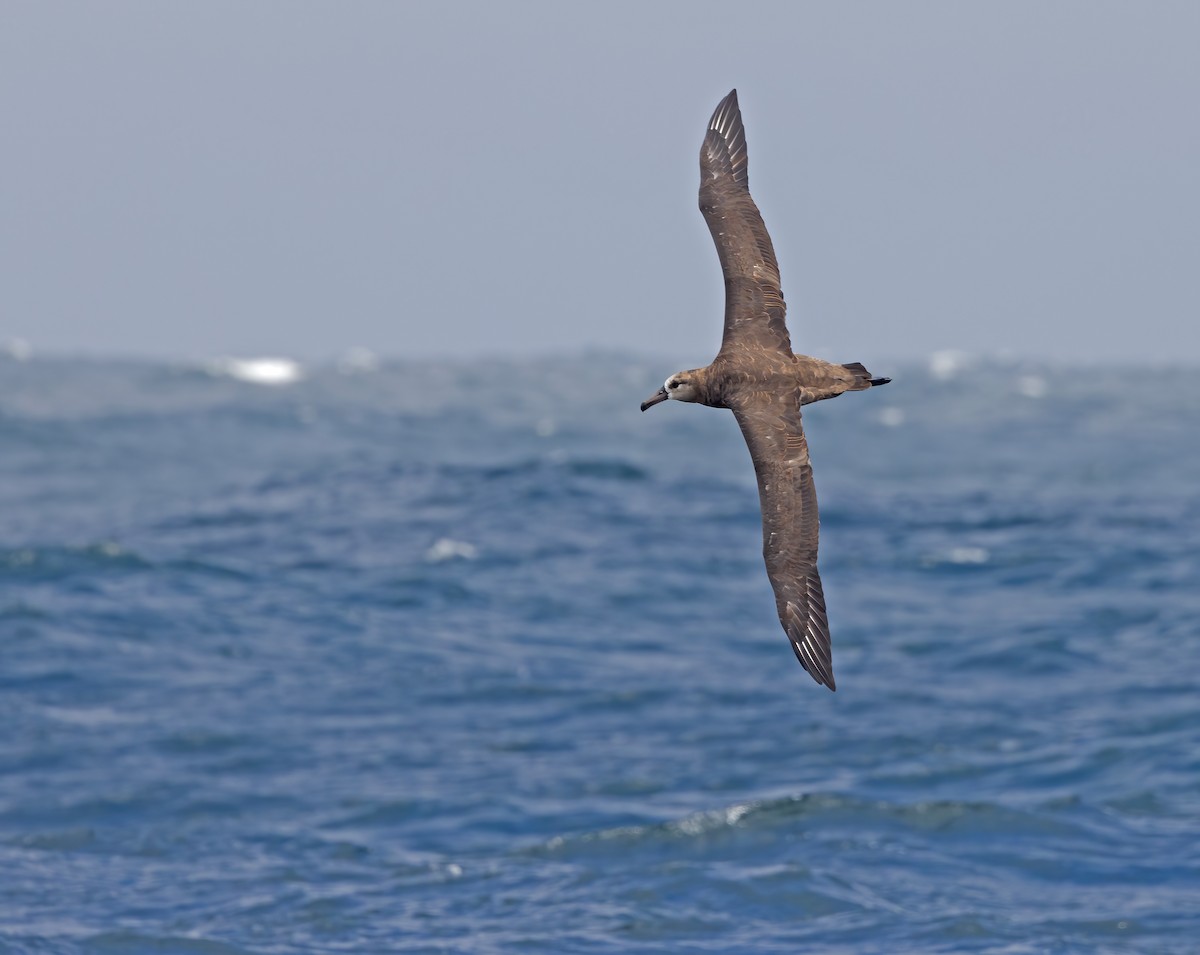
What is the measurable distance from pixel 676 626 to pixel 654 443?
33.7m

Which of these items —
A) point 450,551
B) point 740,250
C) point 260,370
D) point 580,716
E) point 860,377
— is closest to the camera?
point 860,377

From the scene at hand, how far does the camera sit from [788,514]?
15.1 metres

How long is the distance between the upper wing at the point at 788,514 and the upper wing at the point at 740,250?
2.12 feet

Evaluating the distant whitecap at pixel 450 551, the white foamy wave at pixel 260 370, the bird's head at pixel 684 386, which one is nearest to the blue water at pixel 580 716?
the distant whitecap at pixel 450 551

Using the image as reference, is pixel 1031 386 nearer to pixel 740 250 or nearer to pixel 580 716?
pixel 580 716

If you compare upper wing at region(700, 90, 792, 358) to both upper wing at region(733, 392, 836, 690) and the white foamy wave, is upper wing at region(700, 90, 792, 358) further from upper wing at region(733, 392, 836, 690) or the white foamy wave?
the white foamy wave

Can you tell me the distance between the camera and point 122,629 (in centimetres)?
3734

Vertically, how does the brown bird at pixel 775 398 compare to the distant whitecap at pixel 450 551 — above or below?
above

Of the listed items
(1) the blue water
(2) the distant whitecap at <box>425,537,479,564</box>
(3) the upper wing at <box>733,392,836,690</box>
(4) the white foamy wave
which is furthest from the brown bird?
(4) the white foamy wave

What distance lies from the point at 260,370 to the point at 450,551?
76.4 m

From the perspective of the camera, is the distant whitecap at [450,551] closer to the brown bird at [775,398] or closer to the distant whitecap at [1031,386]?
the brown bird at [775,398]

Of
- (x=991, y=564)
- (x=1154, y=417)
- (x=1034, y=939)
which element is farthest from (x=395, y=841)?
(x=1154, y=417)

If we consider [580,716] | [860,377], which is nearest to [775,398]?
[860,377]

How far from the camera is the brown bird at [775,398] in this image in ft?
49.3
